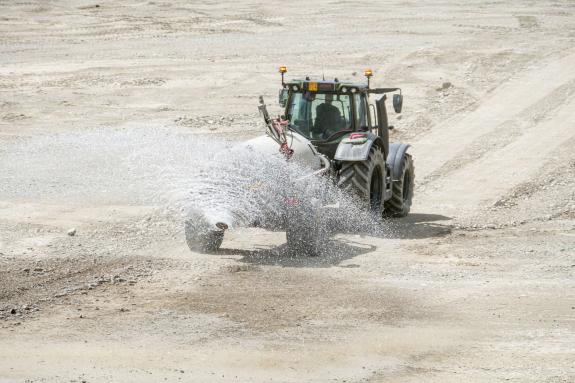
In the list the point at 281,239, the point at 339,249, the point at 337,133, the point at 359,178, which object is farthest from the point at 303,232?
the point at 337,133

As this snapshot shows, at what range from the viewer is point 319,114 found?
16.4 metres

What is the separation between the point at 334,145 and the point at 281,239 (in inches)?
67.9

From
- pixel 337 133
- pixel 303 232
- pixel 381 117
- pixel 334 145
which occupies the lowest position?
pixel 303 232

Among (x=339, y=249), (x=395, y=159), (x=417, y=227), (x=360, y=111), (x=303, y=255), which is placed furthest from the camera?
(x=395, y=159)

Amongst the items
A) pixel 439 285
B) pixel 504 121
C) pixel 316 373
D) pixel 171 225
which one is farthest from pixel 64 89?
pixel 316 373

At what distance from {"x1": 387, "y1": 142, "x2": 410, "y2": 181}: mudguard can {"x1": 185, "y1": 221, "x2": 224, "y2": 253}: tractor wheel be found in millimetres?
3971

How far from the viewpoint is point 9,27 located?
4206cm

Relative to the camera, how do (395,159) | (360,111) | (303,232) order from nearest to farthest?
1. (303,232)
2. (360,111)
3. (395,159)

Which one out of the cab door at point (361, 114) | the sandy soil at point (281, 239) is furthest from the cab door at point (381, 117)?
the sandy soil at point (281, 239)

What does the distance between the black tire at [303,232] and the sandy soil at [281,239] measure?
1.17ft

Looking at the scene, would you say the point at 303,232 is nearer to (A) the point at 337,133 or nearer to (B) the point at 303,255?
(B) the point at 303,255

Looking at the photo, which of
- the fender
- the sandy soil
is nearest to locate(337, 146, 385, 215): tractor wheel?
the fender

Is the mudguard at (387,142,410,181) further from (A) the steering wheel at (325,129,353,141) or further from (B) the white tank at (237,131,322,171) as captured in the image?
(B) the white tank at (237,131,322,171)

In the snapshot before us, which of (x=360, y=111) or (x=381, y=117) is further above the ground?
(x=360, y=111)
